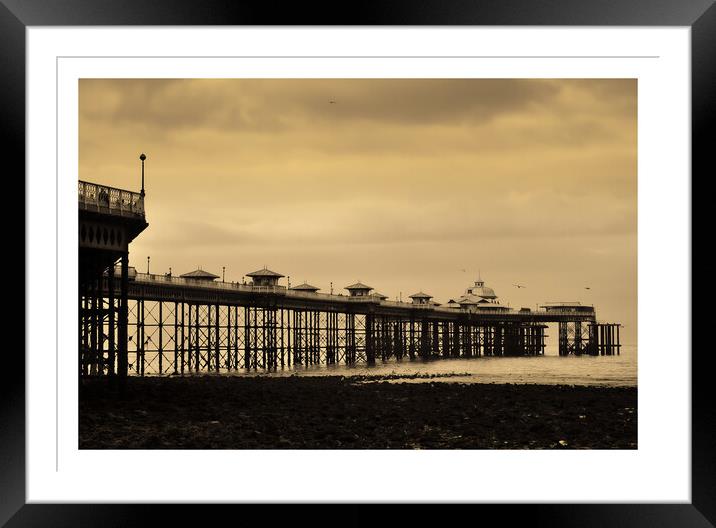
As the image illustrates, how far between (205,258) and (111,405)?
21635 millimetres

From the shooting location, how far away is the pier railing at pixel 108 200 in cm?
1711

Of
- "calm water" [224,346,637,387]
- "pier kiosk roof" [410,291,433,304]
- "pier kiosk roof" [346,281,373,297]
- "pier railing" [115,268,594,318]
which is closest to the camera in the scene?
"calm water" [224,346,637,387]

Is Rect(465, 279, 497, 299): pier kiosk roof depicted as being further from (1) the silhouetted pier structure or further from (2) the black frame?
(2) the black frame

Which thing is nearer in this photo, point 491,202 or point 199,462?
point 199,462

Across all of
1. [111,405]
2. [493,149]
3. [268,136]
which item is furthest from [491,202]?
[111,405]

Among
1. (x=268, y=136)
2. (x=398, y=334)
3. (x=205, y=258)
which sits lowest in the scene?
(x=398, y=334)

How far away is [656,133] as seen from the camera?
6.55 meters

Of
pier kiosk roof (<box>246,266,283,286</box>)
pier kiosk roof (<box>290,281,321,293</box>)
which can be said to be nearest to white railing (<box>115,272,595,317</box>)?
pier kiosk roof (<box>290,281,321,293</box>)

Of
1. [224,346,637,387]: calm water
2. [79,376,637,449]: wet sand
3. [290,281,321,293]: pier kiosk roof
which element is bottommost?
[224,346,637,387]: calm water

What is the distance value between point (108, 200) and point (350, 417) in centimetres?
559

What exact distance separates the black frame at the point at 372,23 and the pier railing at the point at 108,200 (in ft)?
36.7

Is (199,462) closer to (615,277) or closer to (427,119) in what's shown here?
(427,119)

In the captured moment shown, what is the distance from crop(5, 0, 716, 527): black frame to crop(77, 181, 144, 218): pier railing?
11.2 metres

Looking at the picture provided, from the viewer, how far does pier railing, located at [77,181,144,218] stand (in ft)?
56.1
